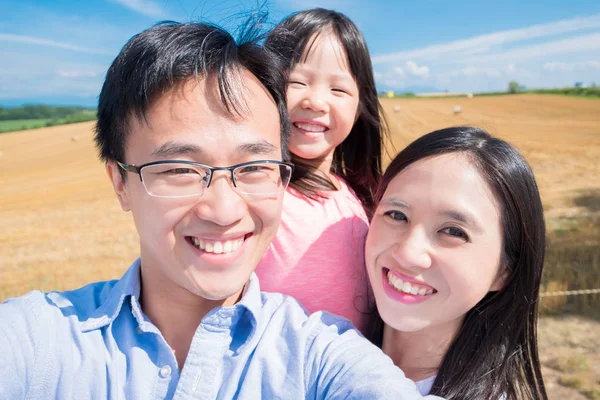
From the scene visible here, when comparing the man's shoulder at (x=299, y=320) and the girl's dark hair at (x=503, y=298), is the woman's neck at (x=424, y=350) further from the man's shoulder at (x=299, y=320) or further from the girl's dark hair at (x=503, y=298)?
the man's shoulder at (x=299, y=320)

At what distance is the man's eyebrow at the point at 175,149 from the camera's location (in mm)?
1531

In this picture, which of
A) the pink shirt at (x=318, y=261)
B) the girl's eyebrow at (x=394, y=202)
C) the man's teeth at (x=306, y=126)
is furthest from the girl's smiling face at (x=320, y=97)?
the girl's eyebrow at (x=394, y=202)

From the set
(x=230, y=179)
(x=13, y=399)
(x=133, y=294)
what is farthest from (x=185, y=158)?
(x=13, y=399)

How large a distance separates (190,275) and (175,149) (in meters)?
0.40

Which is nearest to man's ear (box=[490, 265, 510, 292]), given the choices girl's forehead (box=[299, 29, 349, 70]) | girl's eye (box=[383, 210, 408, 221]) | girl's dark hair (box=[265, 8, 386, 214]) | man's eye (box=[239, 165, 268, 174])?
girl's eye (box=[383, 210, 408, 221])

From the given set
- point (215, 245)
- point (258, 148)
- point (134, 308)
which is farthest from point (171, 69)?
point (134, 308)

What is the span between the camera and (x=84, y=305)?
1787 mm

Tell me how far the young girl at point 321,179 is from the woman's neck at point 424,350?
30cm

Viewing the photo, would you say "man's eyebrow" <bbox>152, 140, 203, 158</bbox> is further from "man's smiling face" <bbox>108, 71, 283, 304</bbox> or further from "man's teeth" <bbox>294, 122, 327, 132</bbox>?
"man's teeth" <bbox>294, 122, 327, 132</bbox>

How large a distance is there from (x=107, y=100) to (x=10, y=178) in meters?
20.8

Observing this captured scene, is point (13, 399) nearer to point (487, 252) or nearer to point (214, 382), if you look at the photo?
point (214, 382)

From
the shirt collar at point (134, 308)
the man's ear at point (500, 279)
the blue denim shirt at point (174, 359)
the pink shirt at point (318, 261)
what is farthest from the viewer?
the pink shirt at point (318, 261)

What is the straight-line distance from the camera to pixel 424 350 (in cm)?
210

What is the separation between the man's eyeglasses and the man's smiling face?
0.7 inches
